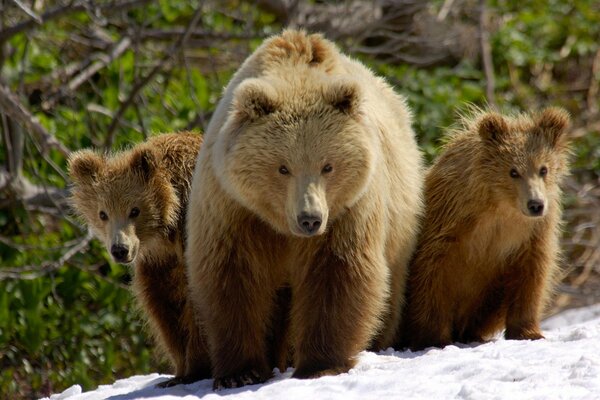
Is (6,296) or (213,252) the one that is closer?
(213,252)

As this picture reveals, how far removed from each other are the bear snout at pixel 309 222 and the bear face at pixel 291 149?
0.11 m

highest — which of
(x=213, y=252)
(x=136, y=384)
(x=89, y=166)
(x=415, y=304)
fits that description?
(x=89, y=166)

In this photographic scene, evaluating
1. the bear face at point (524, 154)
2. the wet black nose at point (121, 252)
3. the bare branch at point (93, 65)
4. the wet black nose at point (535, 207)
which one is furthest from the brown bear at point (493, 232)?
the bare branch at point (93, 65)

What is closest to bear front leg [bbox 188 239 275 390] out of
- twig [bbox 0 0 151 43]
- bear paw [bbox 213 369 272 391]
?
bear paw [bbox 213 369 272 391]

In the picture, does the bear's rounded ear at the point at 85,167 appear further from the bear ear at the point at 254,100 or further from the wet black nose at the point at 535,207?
the wet black nose at the point at 535,207

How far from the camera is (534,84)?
13.3 m

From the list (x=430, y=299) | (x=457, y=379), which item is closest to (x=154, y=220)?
(x=430, y=299)

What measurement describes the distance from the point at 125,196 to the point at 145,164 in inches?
8.6

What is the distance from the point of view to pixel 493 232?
20.2ft

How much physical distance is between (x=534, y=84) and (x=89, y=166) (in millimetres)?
8703

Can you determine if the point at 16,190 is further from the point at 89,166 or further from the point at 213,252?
the point at 213,252

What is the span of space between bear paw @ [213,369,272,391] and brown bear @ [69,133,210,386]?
0.38m

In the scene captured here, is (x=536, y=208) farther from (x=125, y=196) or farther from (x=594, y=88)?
(x=594, y=88)

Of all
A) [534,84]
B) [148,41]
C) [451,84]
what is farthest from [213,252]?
[534,84]
